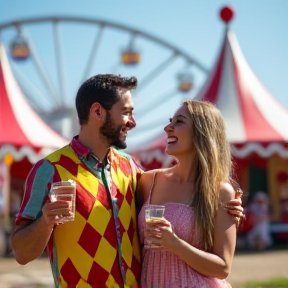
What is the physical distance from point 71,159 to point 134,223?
0.44m

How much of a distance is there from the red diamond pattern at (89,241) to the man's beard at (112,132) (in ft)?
1.43

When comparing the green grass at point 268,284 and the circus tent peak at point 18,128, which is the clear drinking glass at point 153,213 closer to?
the green grass at point 268,284

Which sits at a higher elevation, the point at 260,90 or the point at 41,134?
the point at 260,90

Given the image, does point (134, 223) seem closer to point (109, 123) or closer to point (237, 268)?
point (109, 123)

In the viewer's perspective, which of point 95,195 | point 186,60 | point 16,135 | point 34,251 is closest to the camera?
point 34,251

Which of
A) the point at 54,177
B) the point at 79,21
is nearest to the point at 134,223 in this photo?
the point at 54,177

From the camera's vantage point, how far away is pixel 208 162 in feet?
11.2

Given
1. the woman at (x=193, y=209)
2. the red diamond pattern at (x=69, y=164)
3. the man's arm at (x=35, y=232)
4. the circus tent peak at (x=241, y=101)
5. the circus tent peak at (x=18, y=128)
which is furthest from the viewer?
the circus tent peak at (x=241, y=101)

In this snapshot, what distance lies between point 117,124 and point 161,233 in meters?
0.60

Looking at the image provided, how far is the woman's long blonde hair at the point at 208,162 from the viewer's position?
10.8ft

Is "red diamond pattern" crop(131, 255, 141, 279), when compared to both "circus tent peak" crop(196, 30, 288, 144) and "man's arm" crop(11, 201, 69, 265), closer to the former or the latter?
"man's arm" crop(11, 201, 69, 265)

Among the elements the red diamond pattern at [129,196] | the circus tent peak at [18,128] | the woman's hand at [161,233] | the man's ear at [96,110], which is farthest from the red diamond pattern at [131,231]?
the circus tent peak at [18,128]

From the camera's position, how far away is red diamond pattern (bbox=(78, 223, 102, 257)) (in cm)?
325

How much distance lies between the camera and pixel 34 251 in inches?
123
